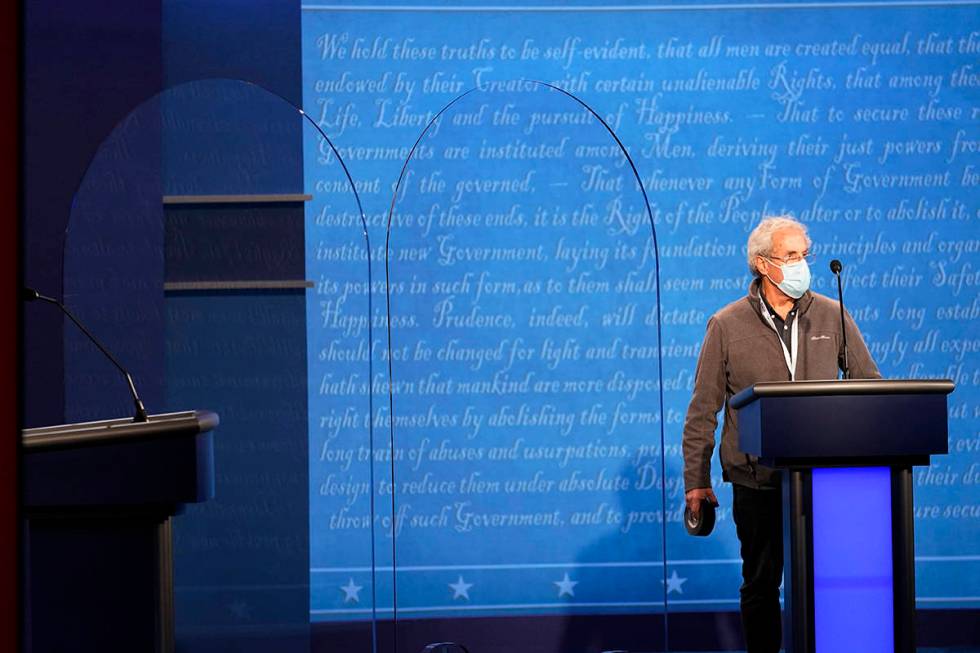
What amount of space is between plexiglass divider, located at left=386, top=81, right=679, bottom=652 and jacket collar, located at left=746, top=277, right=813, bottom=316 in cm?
39

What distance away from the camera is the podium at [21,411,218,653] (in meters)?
2.37

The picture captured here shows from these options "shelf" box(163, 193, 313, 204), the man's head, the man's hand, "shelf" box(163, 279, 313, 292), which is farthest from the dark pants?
"shelf" box(163, 193, 313, 204)

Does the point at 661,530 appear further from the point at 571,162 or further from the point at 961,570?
the point at 961,570

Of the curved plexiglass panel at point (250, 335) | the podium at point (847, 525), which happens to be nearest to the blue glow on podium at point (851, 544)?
the podium at point (847, 525)

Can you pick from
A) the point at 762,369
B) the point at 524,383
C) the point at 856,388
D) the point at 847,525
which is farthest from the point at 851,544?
the point at 524,383

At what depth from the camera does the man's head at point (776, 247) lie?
3119mm

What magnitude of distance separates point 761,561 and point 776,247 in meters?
0.94

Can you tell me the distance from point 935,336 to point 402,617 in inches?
99.1

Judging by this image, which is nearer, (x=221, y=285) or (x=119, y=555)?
(x=119, y=555)

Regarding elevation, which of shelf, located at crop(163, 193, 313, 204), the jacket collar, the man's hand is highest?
shelf, located at crop(163, 193, 313, 204)

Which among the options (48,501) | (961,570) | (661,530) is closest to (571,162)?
(661,530)

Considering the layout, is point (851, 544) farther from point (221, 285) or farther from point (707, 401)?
point (221, 285)

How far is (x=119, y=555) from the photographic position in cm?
243

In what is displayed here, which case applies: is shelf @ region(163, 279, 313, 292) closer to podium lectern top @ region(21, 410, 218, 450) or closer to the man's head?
podium lectern top @ region(21, 410, 218, 450)
